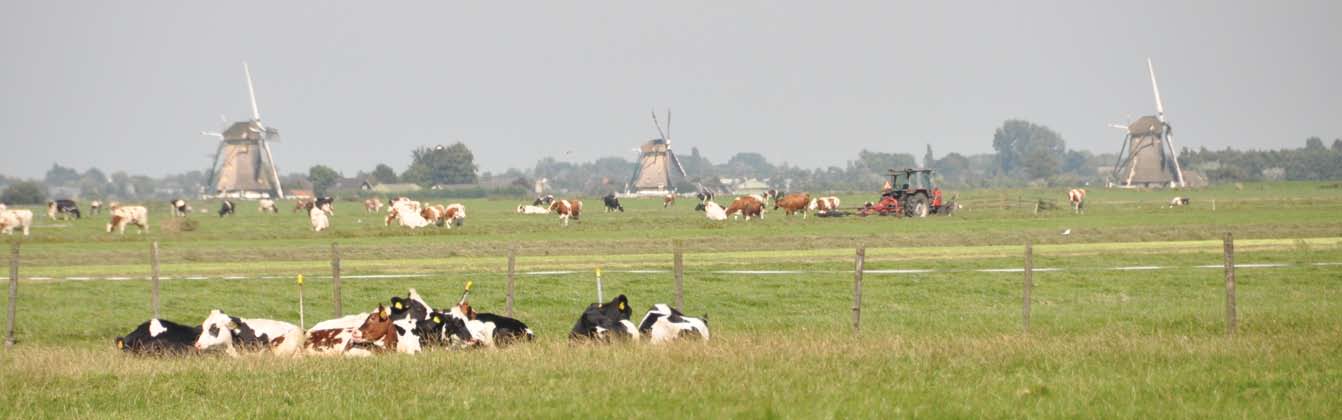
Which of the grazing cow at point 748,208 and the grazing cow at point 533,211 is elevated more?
the grazing cow at point 748,208

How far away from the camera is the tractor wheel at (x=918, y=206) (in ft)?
238

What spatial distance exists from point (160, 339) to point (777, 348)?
7.18 m

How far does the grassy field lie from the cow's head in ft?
1.47

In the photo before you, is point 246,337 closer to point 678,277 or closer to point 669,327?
point 669,327

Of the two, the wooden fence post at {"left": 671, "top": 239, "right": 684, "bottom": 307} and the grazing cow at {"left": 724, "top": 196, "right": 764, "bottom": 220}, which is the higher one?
the wooden fence post at {"left": 671, "top": 239, "right": 684, "bottom": 307}

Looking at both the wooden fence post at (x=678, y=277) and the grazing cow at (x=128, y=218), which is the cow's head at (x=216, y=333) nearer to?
the wooden fence post at (x=678, y=277)

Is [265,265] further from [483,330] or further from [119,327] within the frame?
[483,330]

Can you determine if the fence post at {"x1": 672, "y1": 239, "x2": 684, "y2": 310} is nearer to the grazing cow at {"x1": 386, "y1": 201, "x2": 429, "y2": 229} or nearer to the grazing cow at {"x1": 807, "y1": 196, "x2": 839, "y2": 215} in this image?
the grazing cow at {"x1": 386, "y1": 201, "x2": 429, "y2": 229}

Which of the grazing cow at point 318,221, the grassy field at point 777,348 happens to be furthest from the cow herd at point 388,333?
the grazing cow at point 318,221

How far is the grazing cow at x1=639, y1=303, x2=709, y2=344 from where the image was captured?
19.4 m

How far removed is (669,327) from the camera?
1944 centimetres

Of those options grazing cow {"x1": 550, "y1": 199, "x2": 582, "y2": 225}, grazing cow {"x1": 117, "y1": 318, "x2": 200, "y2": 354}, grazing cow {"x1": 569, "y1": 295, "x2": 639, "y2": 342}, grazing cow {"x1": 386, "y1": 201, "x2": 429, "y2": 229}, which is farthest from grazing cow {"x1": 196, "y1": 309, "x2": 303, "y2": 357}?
grazing cow {"x1": 550, "y1": 199, "x2": 582, "y2": 225}

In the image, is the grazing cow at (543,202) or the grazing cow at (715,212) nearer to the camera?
the grazing cow at (715,212)

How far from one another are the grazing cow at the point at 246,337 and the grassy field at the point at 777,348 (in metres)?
0.47
